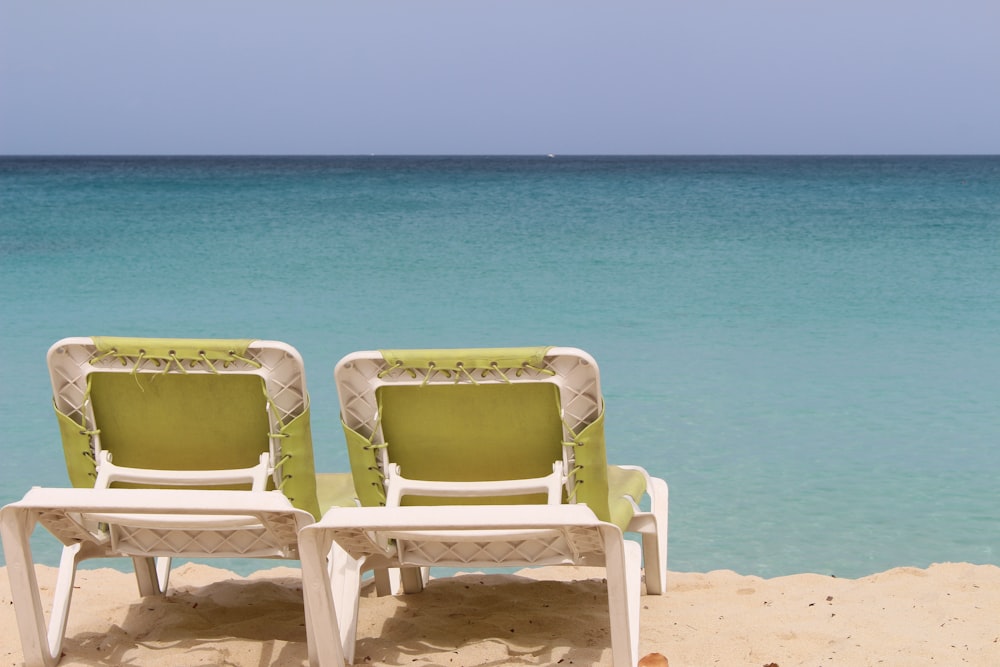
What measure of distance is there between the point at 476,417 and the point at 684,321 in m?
7.83

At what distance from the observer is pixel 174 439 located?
3025mm

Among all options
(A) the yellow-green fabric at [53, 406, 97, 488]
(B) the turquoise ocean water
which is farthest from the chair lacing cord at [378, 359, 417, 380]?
(B) the turquoise ocean water

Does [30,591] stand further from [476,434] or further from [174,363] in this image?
[476,434]

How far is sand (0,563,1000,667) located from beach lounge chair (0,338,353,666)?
15.8 inches

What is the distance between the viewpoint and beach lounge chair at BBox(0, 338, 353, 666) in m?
2.91

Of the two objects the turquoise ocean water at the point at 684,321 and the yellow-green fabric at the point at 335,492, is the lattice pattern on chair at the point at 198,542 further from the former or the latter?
the turquoise ocean water at the point at 684,321

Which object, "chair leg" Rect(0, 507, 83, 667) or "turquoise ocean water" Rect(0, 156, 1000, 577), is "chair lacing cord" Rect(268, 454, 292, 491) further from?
"turquoise ocean water" Rect(0, 156, 1000, 577)

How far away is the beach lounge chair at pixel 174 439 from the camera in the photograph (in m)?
2.91

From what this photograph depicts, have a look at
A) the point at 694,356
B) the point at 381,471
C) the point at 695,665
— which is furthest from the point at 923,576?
the point at 694,356

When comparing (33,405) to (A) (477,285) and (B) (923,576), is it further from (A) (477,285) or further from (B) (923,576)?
(A) (477,285)

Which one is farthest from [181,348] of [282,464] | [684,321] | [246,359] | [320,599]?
[684,321]

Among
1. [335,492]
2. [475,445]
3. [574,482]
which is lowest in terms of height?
[335,492]

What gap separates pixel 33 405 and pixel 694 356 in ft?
15.1

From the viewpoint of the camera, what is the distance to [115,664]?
3195 millimetres
